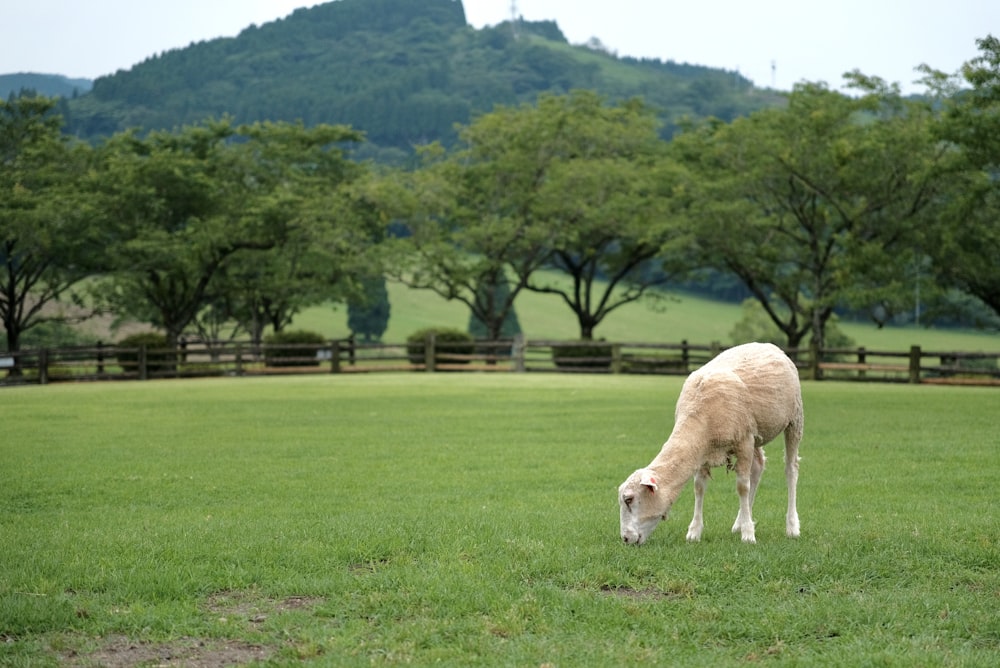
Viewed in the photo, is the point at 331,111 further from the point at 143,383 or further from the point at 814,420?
the point at 814,420

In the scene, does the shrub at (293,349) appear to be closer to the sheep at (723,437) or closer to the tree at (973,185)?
the tree at (973,185)

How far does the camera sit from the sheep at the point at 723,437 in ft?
26.3

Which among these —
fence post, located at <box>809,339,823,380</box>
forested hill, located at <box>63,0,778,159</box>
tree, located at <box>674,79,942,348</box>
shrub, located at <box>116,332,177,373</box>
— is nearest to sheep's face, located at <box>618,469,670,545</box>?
fence post, located at <box>809,339,823,380</box>

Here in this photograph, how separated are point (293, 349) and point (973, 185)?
2519cm

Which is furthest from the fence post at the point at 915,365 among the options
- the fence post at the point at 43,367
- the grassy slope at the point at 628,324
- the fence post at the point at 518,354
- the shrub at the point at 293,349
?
the grassy slope at the point at 628,324

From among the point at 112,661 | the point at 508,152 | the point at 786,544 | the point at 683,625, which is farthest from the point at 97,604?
the point at 508,152

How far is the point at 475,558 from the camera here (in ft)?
25.9

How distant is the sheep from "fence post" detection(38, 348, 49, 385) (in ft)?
103

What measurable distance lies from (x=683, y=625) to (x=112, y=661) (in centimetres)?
319

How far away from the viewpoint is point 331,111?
16725 centimetres

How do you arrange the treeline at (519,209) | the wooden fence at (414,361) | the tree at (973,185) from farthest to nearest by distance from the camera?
the treeline at (519,209) → the wooden fence at (414,361) → the tree at (973,185)

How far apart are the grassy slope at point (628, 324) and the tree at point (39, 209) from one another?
174 ft

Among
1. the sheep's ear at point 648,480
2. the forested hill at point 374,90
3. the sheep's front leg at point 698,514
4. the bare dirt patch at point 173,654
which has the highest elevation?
the forested hill at point 374,90

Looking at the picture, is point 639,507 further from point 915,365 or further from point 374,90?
point 374,90
